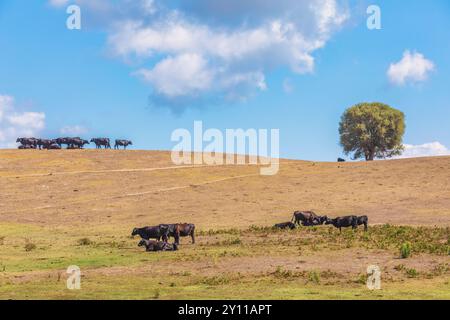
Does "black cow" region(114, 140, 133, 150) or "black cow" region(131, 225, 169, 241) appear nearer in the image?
"black cow" region(131, 225, 169, 241)

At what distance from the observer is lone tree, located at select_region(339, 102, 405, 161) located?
104 metres

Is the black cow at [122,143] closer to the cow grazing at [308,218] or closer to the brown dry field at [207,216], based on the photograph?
the brown dry field at [207,216]

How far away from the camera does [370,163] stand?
260ft

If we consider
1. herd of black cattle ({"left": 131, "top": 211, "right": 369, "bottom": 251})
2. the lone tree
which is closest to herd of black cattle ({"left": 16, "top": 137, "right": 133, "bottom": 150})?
the lone tree

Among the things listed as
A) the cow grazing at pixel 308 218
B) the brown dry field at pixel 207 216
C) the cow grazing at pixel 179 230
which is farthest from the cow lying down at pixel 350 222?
the cow grazing at pixel 179 230

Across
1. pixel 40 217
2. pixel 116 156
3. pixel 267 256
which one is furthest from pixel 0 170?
pixel 267 256

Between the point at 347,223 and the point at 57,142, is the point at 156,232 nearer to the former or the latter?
the point at 347,223

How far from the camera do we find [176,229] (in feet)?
108

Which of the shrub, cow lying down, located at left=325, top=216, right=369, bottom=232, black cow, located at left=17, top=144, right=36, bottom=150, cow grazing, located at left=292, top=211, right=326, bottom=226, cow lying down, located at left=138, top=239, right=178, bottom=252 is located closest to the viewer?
the shrub

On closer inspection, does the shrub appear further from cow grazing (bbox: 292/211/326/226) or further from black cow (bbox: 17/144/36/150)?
black cow (bbox: 17/144/36/150)

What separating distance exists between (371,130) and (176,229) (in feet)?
253

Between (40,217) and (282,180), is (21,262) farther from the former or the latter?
(282,180)

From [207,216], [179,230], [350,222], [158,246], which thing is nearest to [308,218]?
[350,222]

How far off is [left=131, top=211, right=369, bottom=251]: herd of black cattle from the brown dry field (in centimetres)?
71
